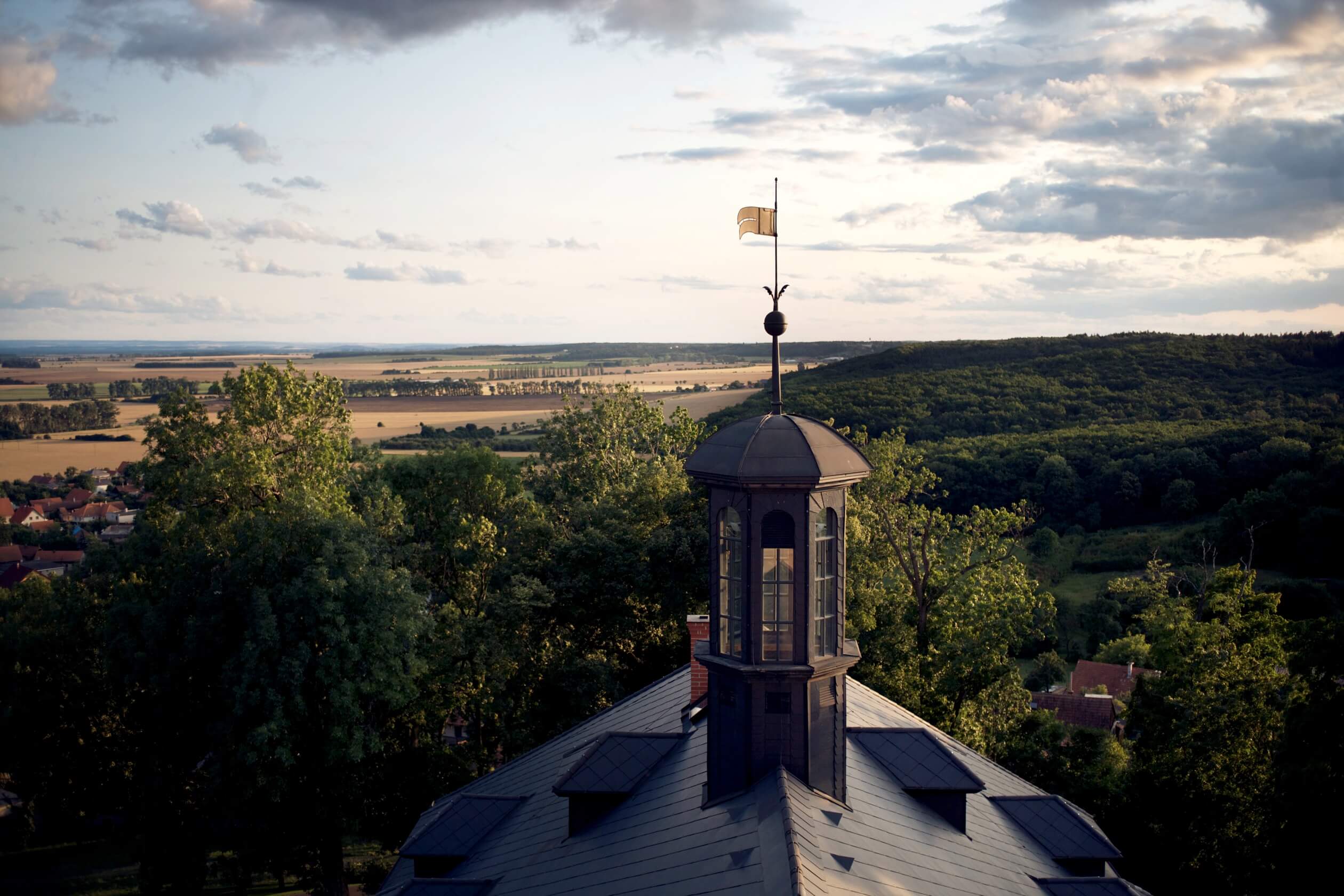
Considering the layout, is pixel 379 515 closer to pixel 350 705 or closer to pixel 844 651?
pixel 350 705

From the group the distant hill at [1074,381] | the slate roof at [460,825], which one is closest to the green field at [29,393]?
the distant hill at [1074,381]

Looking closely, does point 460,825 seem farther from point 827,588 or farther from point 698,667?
point 827,588

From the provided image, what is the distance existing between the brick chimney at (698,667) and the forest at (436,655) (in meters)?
10.4

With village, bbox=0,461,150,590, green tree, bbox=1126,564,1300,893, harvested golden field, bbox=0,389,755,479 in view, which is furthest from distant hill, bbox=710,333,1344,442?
village, bbox=0,461,150,590

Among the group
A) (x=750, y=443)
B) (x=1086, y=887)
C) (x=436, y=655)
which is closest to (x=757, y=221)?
(x=750, y=443)

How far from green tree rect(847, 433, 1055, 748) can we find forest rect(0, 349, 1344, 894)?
0.12m

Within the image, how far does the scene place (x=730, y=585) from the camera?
1151 cm

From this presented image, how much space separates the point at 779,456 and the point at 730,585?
1826mm

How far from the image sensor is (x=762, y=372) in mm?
91500

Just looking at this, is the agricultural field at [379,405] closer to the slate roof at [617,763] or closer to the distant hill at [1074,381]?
the distant hill at [1074,381]

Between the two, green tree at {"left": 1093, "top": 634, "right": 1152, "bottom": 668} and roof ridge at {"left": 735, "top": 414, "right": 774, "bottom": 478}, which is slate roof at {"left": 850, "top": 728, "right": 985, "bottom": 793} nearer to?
roof ridge at {"left": 735, "top": 414, "right": 774, "bottom": 478}

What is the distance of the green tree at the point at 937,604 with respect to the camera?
1141 inches

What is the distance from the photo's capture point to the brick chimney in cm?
1545

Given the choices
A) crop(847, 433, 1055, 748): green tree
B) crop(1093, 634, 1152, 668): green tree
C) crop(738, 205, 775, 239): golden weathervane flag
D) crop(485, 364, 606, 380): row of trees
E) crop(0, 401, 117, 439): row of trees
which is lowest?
crop(1093, 634, 1152, 668): green tree
